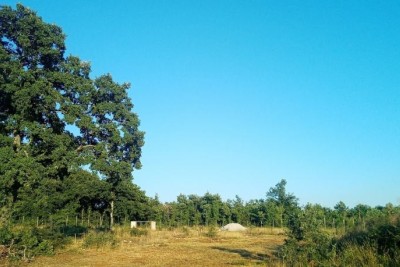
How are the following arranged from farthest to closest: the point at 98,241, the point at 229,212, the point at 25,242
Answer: the point at 229,212
the point at 98,241
the point at 25,242

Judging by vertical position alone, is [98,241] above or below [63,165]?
below

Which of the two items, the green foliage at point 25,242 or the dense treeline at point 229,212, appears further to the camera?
the dense treeline at point 229,212

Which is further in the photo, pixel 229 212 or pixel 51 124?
pixel 229 212

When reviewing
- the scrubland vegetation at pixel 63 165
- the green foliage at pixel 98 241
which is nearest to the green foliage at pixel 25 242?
the scrubland vegetation at pixel 63 165

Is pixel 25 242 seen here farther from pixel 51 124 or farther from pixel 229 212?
pixel 229 212

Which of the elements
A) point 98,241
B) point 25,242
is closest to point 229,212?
point 98,241

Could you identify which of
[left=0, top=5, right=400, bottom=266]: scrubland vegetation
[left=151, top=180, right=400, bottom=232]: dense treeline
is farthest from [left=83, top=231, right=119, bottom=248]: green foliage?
[left=151, top=180, right=400, bottom=232]: dense treeline

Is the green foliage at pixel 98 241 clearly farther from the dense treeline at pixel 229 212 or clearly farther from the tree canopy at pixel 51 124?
the dense treeline at pixel 229 212

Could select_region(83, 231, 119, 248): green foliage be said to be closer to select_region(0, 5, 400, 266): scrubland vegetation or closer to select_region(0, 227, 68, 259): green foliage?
select_region(0, 5, 400, 266): scrubland vegetation

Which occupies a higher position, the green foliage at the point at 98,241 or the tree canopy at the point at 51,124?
the tree canopy at the point at 51,124

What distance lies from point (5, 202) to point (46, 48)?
28.2ft

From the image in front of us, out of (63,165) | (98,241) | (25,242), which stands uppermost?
(63,165)

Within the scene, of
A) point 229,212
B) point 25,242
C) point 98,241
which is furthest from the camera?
point 229,212

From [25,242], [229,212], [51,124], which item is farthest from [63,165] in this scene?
[229,212]
